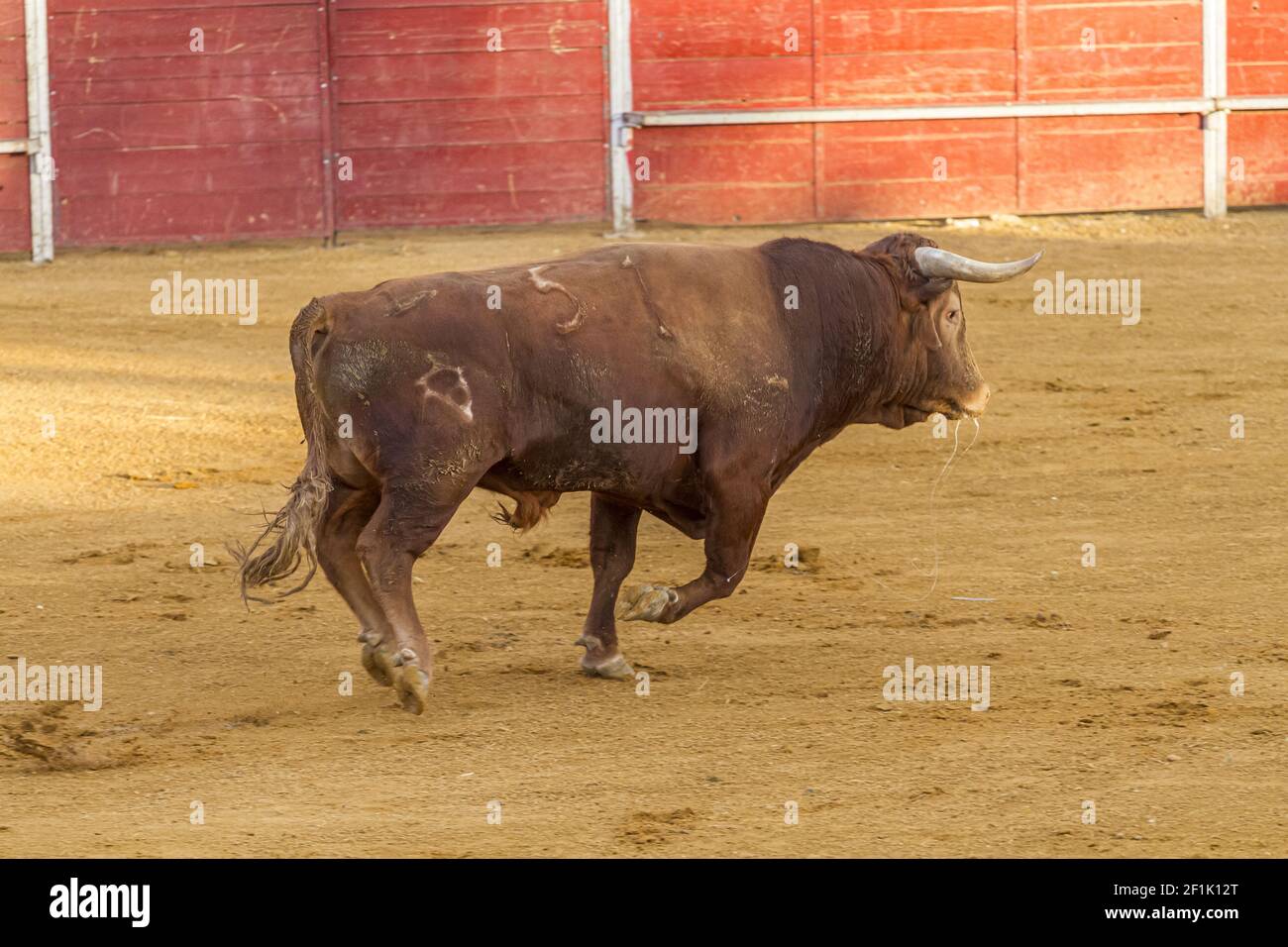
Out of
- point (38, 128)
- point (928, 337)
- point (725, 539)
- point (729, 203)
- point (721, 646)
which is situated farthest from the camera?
point (729, 203)

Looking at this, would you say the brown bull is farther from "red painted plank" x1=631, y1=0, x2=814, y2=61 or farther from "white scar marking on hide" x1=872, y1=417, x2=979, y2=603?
"red painted plank" x1=631, y1=0, x2=814, y2=61

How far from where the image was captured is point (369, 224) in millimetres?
13375

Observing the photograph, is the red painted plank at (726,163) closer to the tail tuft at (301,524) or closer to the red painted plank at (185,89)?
the red painted plank at (185,89)

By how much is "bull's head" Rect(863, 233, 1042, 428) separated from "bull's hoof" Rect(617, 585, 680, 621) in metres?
1.15

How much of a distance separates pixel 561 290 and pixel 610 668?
124 cm

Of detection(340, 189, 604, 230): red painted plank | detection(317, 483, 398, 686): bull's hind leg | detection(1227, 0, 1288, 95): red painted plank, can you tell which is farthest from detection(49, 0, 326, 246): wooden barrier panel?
detection(317, 483, 398, 686): bull's hind leg

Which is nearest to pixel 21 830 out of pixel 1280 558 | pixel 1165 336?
pixel 1280 558

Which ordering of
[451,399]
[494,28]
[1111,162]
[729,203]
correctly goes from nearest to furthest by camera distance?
[451,399]
[494,28]
[729,203]
[1111,162]

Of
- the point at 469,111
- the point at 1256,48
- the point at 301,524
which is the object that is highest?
the point at 1256,48

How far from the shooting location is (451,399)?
202 inches

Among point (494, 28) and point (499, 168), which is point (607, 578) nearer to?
point (499, 168)

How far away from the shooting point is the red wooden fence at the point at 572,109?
13.1 m

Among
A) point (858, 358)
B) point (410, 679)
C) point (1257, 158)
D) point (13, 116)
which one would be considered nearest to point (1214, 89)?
point (1257, 158)

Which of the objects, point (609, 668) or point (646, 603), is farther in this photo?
point (609, 668)
